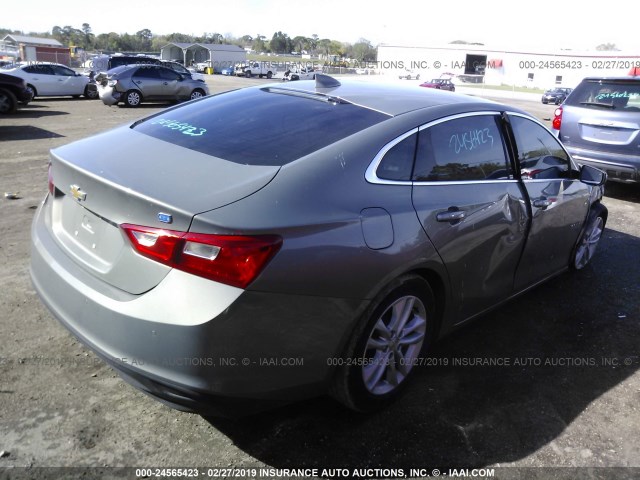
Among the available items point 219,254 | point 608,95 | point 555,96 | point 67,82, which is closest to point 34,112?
point 67,82

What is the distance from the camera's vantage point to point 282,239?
2189 mm

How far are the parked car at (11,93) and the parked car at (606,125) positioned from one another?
46.1 feet

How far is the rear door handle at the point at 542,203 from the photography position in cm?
365

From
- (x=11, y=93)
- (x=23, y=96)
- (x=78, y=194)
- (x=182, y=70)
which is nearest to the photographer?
(x=78, y=194)

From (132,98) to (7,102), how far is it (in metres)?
4.65

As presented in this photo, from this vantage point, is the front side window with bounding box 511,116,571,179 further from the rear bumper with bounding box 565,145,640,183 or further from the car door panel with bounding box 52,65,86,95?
the car door panel with bounding box 52,65,86,95

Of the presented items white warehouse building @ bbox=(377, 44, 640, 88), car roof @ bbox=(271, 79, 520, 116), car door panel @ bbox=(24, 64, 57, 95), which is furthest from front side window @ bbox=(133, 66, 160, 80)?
white warehouse building @ bbox=(377, 44, 640, 88)

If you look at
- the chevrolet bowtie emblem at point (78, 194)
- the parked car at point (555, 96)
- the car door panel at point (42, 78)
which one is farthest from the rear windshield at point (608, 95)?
the parked car at point (555, 96)

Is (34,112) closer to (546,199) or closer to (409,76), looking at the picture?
(546,199)

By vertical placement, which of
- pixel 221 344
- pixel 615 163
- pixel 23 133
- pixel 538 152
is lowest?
pixel 23 133

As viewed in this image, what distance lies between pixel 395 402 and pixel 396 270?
0.86 meters

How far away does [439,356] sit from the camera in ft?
11.5

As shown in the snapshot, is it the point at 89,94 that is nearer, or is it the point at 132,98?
the point at 132,98

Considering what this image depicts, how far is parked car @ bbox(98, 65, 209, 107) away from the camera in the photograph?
1867 centimetres
